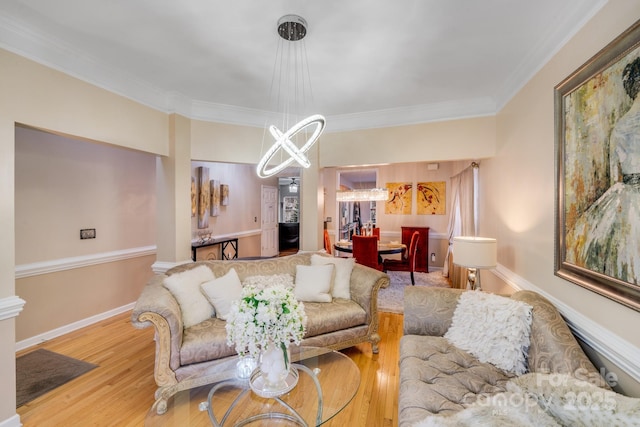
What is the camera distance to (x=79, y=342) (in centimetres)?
307

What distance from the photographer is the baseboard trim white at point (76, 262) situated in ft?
9.73

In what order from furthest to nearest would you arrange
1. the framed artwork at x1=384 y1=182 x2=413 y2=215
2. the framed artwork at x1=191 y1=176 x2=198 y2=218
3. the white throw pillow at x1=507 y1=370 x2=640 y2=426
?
1. the framed artwork at x1=384 y1=182 x2=413 y2=215
2. the framed artwork at x1=191 y1=176 x2=198 y2=218
3. the white throw pillow at x1=507 y1=370 x2=640 y2=426

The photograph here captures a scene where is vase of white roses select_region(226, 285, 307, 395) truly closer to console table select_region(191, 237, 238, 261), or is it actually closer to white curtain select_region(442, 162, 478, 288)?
white curtain select_region(442, 162, 478, 288)

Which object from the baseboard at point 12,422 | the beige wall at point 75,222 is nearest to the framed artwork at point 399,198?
the beige wall at point 75,222

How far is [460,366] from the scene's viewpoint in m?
1.78

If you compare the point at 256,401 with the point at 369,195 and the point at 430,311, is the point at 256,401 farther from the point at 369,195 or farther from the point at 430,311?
the point at 369,195

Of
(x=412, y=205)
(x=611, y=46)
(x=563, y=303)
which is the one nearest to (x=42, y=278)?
(x=563, y=303)

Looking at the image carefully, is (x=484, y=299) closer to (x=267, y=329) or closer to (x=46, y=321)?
(x=267, y=329)

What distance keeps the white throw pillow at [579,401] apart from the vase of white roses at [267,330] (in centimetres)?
120

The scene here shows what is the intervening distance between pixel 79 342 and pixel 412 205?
604cm

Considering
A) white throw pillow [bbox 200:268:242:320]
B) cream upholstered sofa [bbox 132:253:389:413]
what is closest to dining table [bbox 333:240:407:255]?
cream upholstered sofa [bbox 132:253:389:413]

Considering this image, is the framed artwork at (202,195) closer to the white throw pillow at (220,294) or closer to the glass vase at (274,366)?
the white throw pillow at (220,294)

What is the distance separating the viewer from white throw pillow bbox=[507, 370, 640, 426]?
1.05 meters

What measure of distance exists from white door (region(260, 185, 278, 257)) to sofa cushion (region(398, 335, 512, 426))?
5.90 meters
